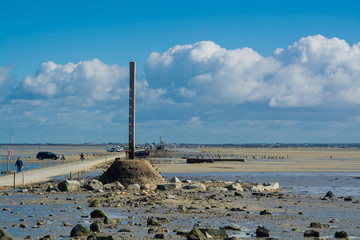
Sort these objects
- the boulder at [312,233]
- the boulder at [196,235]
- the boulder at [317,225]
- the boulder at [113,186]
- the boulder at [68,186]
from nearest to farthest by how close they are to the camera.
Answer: the boulder at [196,235] < the boulder at [312,233] < the boulder at [317,225] < the boulder at [68,186] < the boulder at [113,186]

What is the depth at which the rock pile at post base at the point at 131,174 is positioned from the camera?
102 feet

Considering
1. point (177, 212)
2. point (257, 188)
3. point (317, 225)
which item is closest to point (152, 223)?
point (177, 212)

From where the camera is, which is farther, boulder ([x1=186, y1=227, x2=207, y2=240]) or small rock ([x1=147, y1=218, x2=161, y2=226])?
small rock ([x1=147, y1=218, x2=161, y2=226])

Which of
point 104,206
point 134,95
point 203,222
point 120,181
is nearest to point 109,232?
point 203,222

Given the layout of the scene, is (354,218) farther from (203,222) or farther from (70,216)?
(70,216)

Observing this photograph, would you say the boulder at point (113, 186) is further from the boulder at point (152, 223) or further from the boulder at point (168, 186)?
the boulder at point (152, 223)

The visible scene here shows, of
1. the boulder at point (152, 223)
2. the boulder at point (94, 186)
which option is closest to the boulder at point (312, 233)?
the boulder at point (152, 223)

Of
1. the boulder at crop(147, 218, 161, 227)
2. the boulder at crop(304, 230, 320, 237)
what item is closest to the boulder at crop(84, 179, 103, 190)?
the boulder at crop(147, 218, 161, 227)

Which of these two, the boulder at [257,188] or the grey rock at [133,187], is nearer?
the grey rock at [133,187]

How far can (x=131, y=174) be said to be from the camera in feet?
103

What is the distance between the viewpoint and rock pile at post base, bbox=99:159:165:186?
31062 millimetres

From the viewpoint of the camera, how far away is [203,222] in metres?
17.3

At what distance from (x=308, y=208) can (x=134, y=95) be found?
15399 mm

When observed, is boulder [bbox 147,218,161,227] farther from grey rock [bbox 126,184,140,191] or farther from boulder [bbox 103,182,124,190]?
boulder [bbox 103,182,124,190]
